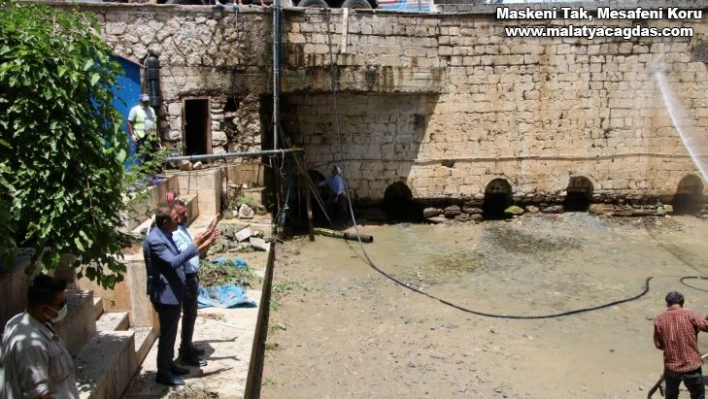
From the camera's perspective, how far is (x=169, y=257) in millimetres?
4590

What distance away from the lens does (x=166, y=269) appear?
4.63 m

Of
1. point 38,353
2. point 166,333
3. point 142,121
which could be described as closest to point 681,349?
point 166,333

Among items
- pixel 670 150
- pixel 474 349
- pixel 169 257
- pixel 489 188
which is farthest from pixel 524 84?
pixel 169 257

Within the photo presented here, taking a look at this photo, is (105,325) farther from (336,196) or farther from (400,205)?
(400,205)

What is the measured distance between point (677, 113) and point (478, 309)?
860 centimetres

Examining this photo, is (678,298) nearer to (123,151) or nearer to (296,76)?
(123,151)

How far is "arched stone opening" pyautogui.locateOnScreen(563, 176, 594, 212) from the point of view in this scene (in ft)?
47.9

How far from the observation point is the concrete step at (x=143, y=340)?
5.34m

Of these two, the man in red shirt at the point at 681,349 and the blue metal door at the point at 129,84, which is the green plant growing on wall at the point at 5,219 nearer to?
the man in red shirt at the point at 681,349

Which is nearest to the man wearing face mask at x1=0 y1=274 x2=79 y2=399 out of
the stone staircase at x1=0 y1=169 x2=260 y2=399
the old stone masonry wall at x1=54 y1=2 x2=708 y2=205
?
Answer: the stone staircase at x1=0 y1=169 x2=260 y2=399

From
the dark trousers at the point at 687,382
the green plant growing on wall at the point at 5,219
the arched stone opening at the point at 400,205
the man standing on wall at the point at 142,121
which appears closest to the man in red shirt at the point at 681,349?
Answer: the dark trousers at the point at 687,382

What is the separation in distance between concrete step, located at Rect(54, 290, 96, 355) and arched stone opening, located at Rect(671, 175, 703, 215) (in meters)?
14.2

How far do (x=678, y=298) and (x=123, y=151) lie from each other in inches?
208

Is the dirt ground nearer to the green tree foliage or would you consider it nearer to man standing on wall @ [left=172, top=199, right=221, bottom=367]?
man standing on wall @ [left=172, top=199, right=221, bottom=367]
